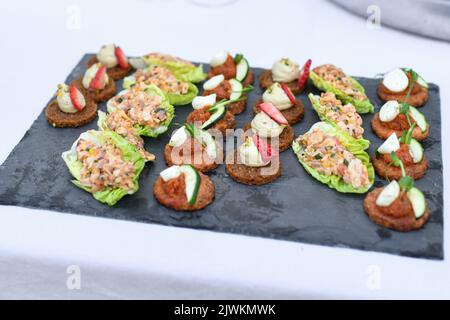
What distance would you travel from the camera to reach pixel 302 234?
3.36 m

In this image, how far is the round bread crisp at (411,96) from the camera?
444 cm

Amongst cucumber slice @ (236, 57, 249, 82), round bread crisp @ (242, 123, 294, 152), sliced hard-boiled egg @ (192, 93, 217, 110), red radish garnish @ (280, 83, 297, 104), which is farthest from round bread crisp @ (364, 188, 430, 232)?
cucumber slice @ (236, 57, 249, 82)

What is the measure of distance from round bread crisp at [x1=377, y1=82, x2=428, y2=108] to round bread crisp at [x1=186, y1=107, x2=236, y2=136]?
1.22m

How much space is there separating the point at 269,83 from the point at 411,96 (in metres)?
1.10

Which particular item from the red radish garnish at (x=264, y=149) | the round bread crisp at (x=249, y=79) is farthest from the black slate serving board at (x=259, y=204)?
the round bread crisp at (x=249, y=79)

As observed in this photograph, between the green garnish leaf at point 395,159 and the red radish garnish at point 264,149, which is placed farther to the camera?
the red radish garnish at point 264,149

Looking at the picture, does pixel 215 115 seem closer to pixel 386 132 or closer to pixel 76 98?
pixel 76 98

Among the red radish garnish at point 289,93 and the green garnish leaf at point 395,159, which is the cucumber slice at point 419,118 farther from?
the red radish garnish at point 289,93

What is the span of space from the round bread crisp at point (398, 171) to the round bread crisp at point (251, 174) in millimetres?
658

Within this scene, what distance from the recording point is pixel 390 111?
13.3 feet

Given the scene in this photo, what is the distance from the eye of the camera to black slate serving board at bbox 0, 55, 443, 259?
3.33m

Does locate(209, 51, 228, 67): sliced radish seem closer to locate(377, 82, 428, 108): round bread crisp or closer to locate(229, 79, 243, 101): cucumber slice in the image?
locate(229, 79, 243, 101): cucumber slice
